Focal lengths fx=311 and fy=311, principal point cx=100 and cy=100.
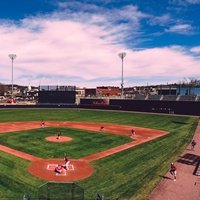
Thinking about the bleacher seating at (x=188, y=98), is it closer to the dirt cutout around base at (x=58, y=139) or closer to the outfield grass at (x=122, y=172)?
the outfield grass at (x=122, y=172)

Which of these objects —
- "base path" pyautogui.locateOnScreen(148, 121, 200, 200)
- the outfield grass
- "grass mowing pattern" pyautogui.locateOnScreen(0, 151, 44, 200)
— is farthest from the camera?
the outfield grass

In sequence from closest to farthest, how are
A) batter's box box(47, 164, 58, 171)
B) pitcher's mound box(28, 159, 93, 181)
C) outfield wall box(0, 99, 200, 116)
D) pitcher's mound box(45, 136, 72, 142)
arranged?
pitcher's mound box(28, 159, 93, 181) < batter's box box(47, 164, 58, 171) < pitcher's mound box(45, 136, 72, 142) < outfield wall box(0, 99, 200, 116)

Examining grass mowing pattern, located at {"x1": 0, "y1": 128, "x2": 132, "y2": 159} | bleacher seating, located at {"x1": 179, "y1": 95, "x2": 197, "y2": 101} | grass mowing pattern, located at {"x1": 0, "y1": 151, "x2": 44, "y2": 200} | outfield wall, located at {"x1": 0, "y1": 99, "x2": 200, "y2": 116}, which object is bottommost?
grass mowing pattern, located at {"x1": 0, "y1": 151, "x2": 44, "y2": 200}

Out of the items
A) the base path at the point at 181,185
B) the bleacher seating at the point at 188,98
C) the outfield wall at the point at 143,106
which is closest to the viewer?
the base path at the point at 181,185

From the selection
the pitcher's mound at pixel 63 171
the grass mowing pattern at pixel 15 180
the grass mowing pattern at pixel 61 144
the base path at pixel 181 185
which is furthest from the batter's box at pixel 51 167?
the base path at pixel 181 185

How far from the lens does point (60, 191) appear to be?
22.4 metres

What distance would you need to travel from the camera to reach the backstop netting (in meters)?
21.1

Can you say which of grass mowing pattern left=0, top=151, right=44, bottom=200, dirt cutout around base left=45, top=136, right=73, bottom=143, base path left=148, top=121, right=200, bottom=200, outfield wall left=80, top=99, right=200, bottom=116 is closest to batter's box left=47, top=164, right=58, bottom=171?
grass mowing pattern left=0, top=151, right=44, bottom=200

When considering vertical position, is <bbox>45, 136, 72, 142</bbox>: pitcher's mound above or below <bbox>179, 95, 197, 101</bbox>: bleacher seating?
below

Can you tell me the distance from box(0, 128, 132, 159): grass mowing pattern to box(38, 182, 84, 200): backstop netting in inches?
402

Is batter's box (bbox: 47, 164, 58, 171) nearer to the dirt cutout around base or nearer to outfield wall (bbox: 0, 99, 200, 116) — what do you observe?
the dirt cutout around base

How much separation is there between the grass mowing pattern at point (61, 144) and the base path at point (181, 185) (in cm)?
1122

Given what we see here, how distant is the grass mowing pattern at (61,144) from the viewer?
36.2 meters

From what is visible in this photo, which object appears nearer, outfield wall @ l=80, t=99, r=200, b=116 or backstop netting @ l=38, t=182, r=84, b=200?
backstop netting @ l=38, t=182, r=84, b=200
